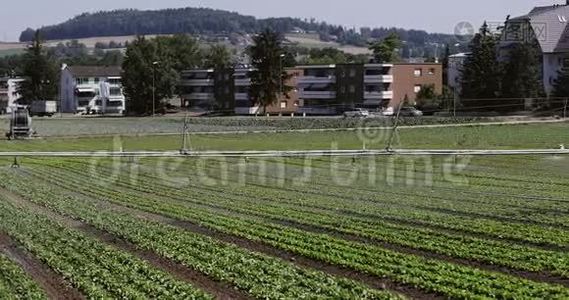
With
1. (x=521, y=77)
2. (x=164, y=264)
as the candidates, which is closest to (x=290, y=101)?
(x=521, y=77)

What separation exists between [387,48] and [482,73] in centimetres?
6659

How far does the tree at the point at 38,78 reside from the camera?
155000 millimetres

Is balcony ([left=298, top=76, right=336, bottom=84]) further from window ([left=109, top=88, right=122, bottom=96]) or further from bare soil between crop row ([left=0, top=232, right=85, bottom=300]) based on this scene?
bare soil between crop row ([left=0, top=232, right=85, bottom=300])

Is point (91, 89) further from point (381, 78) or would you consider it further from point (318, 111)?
point (381, 78)

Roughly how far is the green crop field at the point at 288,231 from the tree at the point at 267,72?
7024cm

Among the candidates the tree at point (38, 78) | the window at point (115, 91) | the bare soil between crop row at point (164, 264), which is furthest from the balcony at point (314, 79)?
the bare soil between crop row at point (164, 264)

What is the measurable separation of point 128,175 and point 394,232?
72.0 ft

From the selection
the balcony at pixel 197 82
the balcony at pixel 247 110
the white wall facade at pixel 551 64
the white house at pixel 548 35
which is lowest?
the balcony at pixel 247 110

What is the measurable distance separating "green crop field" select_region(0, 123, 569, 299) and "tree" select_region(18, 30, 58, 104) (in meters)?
117

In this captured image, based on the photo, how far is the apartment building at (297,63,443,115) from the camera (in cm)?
11219

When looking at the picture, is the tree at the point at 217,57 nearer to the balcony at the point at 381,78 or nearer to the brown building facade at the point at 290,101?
the brown building facade at the point at 290,101

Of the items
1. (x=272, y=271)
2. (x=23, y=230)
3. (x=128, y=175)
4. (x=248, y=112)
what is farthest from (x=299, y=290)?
(x=248, y=112)

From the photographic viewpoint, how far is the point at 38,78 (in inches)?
6156

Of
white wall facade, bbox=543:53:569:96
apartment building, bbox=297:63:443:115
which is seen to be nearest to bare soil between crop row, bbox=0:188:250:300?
white wall facade, bbox=543:53:569:96
